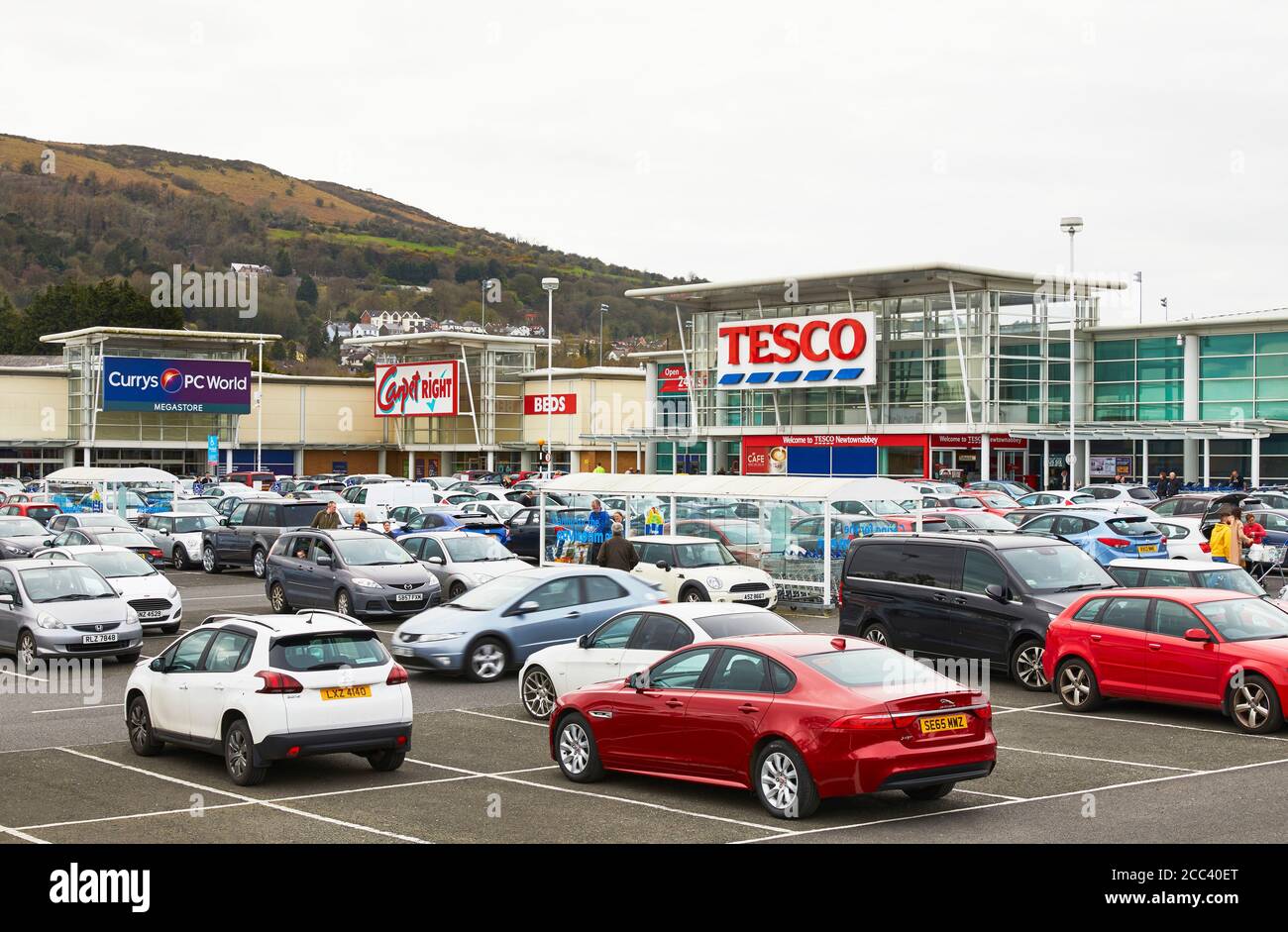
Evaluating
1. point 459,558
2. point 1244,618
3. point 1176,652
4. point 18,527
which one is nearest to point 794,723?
point 1176,652

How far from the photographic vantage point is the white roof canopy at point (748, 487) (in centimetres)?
2600

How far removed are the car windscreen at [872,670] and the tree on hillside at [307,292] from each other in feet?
620

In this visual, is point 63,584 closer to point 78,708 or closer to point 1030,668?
point 78,708

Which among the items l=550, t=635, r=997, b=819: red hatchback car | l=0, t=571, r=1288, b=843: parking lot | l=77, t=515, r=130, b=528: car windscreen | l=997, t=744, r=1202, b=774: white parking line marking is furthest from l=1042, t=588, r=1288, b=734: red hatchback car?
l=77, t=515, r=130, b=528: car windscreen

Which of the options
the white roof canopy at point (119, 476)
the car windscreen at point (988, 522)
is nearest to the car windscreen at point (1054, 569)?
the car windscreen at point (988, 522)

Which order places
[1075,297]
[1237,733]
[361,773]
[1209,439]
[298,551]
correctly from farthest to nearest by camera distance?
[1075,297] → [1209,439] → [298,551] → [1237,733] → [361,773]

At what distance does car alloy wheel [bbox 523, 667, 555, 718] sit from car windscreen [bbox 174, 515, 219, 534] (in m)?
22.7

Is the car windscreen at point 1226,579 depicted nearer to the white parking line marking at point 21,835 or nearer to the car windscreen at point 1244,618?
the car windscreen at point 1244,618

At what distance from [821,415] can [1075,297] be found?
41.8ft

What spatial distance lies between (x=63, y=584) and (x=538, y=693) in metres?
8.48

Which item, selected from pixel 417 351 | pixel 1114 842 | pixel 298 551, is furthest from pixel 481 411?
pixel 1114 842

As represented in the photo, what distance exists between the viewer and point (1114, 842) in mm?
10008

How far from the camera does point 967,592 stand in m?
18.3
